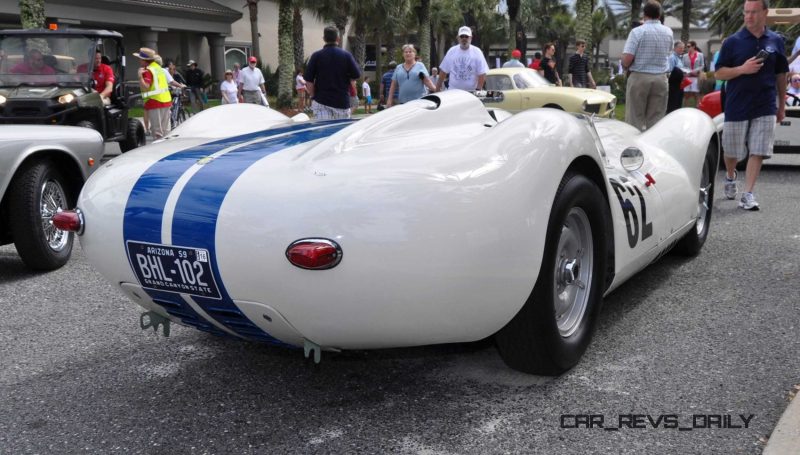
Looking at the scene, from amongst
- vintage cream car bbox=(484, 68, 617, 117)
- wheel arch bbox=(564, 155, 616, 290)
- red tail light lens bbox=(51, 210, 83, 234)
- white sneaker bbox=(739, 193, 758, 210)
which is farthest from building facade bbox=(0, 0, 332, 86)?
wheel arch bbox=(564, 155, 616, 290)

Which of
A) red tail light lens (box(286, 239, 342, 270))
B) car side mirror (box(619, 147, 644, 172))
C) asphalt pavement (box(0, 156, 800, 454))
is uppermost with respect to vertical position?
car side mirror (box(619, 147, 644, 172))

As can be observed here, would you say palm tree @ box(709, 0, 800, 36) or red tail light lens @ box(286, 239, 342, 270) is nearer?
red tail light lens @ box(286, 239, 342, 270)

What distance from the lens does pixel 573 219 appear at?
9.76ft

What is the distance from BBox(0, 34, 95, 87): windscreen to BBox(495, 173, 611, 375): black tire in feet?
27.4

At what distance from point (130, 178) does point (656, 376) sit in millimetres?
2034

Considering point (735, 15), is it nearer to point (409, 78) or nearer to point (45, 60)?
point (409, 78)

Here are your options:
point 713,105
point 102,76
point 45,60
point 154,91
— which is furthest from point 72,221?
point 154,91

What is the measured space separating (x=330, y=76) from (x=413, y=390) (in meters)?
5.75

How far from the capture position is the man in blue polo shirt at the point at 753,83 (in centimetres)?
627

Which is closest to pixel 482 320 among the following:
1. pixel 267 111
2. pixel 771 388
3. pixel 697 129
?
pixel 771 388

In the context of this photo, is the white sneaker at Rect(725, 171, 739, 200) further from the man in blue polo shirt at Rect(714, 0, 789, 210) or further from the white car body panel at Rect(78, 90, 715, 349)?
the white car body panel at Rect(78, 90, 715, 349)

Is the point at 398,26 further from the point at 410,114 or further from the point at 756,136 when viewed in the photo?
the point at 410,114

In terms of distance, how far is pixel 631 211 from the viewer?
331cm

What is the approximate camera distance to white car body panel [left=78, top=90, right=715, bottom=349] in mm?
2314
